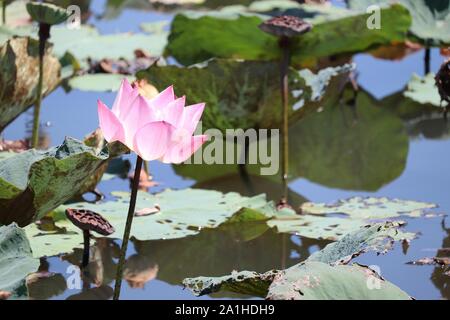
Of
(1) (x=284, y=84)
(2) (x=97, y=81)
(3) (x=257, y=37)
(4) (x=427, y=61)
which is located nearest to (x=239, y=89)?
(1) (x=284, y=84)

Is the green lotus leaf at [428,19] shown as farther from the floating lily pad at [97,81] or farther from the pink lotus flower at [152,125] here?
the pink lotus flower at [152,125]

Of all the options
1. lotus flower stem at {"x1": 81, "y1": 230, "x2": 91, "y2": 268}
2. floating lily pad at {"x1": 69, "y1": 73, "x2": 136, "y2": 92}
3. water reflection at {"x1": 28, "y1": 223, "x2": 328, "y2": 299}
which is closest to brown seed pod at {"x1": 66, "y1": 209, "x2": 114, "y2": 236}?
lotus flower stem at {"x1": 81, "y1": 230, "x2": 91, "y2": 268}

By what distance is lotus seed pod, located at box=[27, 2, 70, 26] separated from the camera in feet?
7.78

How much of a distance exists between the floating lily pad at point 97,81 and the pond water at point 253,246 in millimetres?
223

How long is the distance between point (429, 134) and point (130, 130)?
2.00 m

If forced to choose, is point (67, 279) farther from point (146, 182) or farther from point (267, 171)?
point (267, 171)

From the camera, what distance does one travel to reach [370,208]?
242 cm

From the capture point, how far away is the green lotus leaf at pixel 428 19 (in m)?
3.71

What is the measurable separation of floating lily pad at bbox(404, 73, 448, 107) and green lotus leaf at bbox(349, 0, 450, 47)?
0.31m

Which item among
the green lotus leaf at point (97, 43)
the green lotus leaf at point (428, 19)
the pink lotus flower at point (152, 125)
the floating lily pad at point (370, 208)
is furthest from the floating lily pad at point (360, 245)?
the green lotus leaf at point (97, 43)

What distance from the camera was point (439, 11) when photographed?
12.5 ft

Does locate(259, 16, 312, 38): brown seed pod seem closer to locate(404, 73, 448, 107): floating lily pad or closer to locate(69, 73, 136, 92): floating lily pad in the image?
locate(404, 73, 448, 107): floating lily pad

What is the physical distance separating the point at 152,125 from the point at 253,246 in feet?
2.85

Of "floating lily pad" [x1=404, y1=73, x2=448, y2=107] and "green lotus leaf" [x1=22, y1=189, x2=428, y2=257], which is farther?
"floating lily pad" [x1=404, y1=73, x2=448, y2=107]
